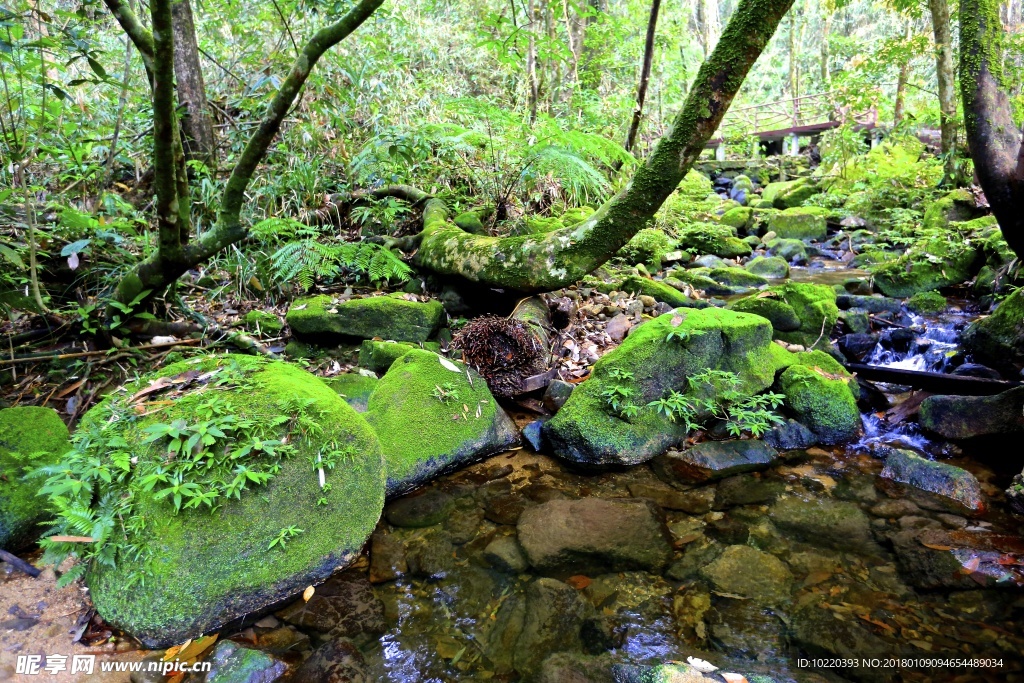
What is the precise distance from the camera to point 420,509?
11.8ft

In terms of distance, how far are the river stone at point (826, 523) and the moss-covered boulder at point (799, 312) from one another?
8.14 ft

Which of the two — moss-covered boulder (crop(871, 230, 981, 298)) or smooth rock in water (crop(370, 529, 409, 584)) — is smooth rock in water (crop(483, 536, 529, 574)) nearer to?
smooth rock in water (crop(370, 529, 409, 584))

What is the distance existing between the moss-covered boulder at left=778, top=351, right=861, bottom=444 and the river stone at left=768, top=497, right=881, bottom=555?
0.87m

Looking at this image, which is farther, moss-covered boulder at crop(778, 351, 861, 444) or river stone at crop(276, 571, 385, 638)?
moss-covered boulder at crop(778, 351, 861, 444)

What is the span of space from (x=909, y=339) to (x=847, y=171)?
8.73m

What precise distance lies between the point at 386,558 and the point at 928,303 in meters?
7.12

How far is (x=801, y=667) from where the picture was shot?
8.07 feet

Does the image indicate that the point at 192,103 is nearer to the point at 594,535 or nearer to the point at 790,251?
the point at 594,535

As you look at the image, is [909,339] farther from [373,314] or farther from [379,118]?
[379,118]

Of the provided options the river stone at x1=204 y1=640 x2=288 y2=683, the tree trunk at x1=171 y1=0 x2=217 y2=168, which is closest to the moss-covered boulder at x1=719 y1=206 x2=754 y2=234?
the tree trunk at x1=171 y1=0 x2=217 y2=168

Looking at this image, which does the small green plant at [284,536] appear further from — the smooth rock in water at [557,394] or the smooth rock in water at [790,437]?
the smooth rock in water at [790,437]

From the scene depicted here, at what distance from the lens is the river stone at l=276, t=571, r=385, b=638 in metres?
2.68

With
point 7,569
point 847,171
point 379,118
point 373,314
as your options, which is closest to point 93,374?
point 7,569

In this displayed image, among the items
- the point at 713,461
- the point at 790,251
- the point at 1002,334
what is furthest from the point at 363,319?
the point at 790,251
